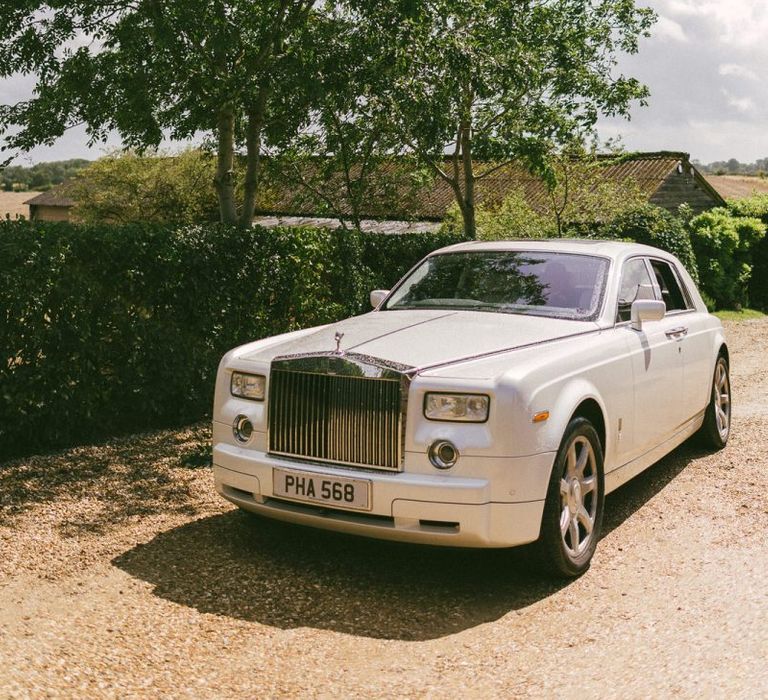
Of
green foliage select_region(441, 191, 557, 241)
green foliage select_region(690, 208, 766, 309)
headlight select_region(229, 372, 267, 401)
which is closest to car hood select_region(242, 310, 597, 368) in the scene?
headlight select_region(229, 372, 267, 401)

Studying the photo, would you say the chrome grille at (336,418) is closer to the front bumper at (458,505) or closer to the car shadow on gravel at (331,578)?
the front bumper at (458,505)

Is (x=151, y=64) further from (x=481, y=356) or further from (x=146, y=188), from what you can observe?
(x=146, y=188)

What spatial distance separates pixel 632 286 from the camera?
646cm

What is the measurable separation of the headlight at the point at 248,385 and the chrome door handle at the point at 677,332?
3138 millimetres

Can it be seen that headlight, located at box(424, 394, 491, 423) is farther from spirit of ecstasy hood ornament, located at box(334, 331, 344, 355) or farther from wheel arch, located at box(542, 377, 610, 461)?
spirit of ecstasy hood ornament, located at box(334, 331, 344, 355)

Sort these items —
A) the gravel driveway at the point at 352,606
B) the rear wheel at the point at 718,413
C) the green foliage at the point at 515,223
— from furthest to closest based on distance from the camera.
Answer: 1. the green foliage at the point at 515,223
2. the rear wheel at the point at 718,413
3. the gravel driveway at the point at 352,606

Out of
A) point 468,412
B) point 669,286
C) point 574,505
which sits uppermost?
point 669,286

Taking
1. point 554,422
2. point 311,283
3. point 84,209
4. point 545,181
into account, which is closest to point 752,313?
point 545,181

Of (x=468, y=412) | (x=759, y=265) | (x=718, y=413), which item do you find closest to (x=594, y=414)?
(x=468, y=412)

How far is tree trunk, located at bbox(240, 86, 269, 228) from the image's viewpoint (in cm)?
1095

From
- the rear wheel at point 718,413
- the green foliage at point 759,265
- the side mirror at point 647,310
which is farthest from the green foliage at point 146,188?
the side mirror at point 647,310

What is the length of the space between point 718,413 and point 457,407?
4.27 m

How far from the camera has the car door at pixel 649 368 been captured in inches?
230

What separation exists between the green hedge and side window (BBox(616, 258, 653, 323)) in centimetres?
443
